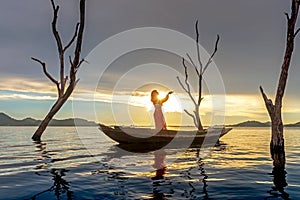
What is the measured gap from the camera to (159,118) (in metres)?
19.0

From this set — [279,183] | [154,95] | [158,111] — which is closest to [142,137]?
[158,111]

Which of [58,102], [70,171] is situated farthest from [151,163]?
[58,102]

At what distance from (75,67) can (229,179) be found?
17638 mm

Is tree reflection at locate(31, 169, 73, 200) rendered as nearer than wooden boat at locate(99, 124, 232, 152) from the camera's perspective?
Yes

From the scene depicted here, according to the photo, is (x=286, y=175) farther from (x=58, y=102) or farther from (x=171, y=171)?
(x=58, y=102)

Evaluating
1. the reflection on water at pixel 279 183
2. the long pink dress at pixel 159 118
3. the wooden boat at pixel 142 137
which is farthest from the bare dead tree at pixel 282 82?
the long pink dress at pixel 159 118

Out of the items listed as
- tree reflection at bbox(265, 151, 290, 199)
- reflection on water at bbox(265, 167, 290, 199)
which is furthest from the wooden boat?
reflection on water at bbox(265, 167, 290, 199)

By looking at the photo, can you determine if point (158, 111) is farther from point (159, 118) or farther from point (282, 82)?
point (282, 82)

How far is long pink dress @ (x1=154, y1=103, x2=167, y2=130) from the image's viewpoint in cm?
1864

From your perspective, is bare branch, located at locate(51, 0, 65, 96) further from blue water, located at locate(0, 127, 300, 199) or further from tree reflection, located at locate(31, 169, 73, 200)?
tree reflection, located at locate(31, 169, 73, 200)

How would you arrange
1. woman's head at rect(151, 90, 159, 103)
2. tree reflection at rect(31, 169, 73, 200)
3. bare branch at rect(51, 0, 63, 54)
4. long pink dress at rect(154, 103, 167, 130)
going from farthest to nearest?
bare branch at rect(51, 0, 63, 54) < long pink dress at rect(154, 103, 167, 130) < woman's head at rect(151, 90, 159, 103) < tree reflection at rect(31, 169, 73, 200)

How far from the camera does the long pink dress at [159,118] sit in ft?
61.2

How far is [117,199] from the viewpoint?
6.14 meters

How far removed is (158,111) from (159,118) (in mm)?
532
